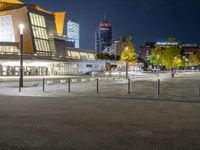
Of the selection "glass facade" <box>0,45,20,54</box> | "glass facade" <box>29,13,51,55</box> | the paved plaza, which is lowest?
the paved plaza

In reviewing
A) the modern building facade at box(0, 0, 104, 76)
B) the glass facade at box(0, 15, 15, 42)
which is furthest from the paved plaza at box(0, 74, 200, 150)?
the glass facade at box(0, 15, 15, 42)

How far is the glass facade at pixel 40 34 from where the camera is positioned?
7144 centimetres

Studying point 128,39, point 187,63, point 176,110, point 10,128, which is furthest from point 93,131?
point 187,63

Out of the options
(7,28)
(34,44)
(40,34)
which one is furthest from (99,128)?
(7,28)

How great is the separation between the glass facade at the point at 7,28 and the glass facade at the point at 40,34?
605cm

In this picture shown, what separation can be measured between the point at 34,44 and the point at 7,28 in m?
10.2

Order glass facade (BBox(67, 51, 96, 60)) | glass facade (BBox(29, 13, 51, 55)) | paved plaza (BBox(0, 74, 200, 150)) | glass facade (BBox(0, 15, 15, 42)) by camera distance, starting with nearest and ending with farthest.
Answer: paved plaza (BBox(0, 74, 200, 150))
glass facade (BBox(0, 15, 15, 42))
glass facade (BBox(29, 13, 51, 55))
glass facade (BBox(67, 51, 96, 60))

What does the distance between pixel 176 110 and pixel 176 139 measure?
4790 millimetres

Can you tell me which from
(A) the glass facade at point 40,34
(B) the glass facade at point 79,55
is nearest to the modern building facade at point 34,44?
(A) the glass facade at point 40,34

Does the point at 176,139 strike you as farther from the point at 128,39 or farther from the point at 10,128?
the point at 128,39

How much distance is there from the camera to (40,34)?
74.3m

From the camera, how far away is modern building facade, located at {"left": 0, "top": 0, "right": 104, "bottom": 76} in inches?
2407

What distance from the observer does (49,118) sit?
9328 mm

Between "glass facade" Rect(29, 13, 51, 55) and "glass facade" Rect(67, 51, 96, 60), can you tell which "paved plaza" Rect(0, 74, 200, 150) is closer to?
"glass facade" Rect(29, 13, 51, 55)
